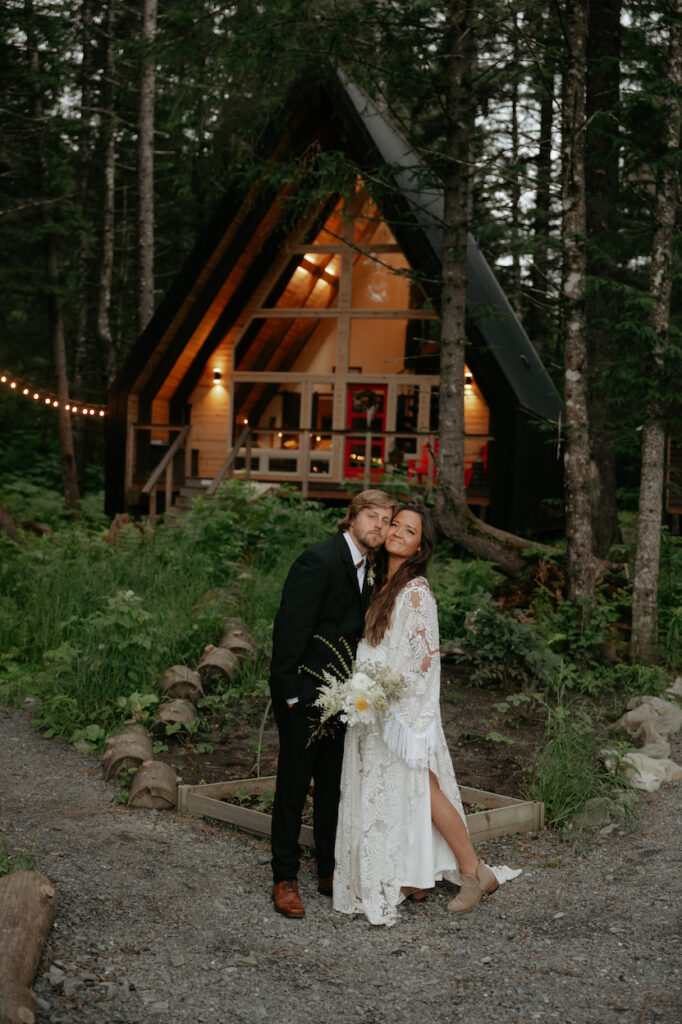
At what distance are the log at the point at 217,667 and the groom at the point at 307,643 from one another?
3.34m

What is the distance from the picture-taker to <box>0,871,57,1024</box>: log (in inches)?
128

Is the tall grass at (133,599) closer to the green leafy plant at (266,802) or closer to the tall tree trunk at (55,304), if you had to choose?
the green leafy plant at (266,802)

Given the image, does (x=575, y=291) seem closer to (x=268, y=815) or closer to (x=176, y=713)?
(x=176, y=713)

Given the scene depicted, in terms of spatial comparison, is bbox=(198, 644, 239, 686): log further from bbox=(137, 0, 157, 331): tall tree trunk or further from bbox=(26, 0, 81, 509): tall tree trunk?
bbox=(137, 0, 157, 331): tall tree trunk

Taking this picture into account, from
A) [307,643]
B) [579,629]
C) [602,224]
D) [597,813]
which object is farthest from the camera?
[602,224]

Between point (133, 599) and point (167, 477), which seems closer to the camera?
point (133, 599)

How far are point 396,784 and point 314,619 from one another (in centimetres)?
85

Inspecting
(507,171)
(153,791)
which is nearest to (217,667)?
(153,791)

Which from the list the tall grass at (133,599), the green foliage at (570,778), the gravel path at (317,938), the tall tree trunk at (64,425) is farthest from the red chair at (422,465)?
the gravel path at (317,938)

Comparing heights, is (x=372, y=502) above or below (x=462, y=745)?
above

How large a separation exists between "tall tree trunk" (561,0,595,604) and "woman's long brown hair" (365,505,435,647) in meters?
4.92

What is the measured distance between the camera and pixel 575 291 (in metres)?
9.10

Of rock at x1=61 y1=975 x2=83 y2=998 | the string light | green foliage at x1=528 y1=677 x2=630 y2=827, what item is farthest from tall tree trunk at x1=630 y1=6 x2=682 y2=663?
the string light

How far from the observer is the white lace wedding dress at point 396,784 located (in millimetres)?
4523
